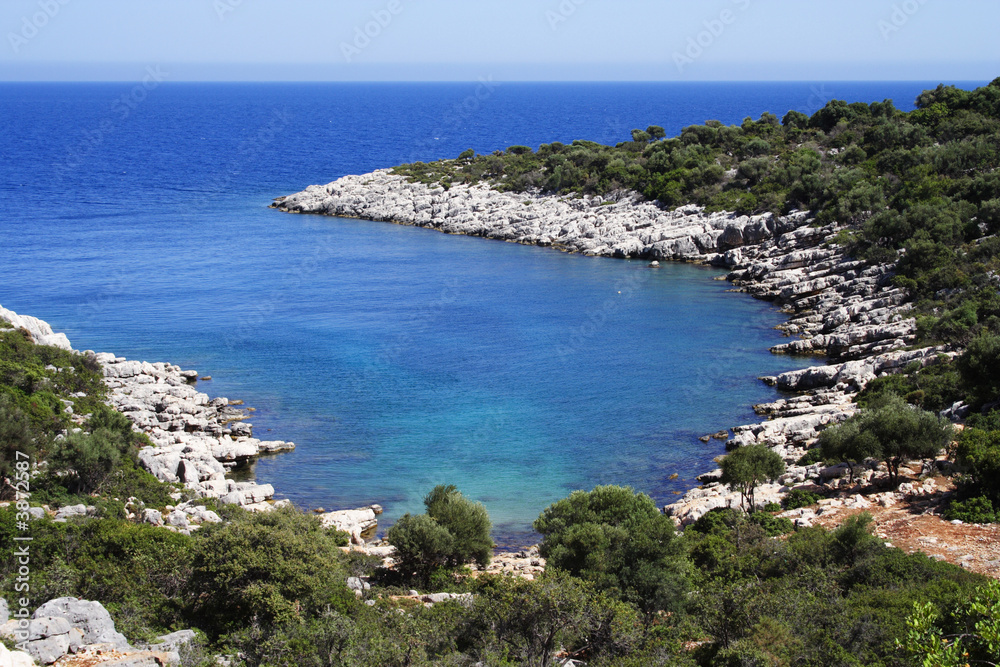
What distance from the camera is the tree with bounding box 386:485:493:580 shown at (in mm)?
23609

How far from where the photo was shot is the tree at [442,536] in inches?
930

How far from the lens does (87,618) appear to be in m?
15.8

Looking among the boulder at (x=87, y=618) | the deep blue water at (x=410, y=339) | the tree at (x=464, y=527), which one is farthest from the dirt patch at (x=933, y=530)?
the boulder at (x=87, y=618)

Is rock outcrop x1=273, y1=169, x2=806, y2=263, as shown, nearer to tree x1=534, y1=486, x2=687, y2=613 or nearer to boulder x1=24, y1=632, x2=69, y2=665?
tree x1=534, y1=486, x2=687, y2=613

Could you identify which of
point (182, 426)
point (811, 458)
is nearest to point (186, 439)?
point (182, 426)

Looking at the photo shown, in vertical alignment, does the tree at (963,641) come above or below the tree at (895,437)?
above

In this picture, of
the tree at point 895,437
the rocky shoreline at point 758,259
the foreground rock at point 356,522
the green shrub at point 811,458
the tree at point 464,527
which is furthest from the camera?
the rocky shoreline at point 758,259

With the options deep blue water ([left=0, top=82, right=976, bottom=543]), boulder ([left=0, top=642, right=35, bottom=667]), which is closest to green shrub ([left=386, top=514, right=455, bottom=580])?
deep blue water ([left=0, top=82, right=976, bottom=543])

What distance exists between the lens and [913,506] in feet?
82.1

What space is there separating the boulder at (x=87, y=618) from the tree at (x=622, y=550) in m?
10.7

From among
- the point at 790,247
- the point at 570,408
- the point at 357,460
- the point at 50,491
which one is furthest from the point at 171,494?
the point at 790,247

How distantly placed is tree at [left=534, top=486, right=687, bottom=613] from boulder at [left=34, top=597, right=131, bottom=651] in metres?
10.7

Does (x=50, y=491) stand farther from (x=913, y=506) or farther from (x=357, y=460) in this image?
(x=913, y=506)

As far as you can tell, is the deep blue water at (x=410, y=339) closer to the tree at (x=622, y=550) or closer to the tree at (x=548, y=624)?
the tree at (x=622, y=550)
